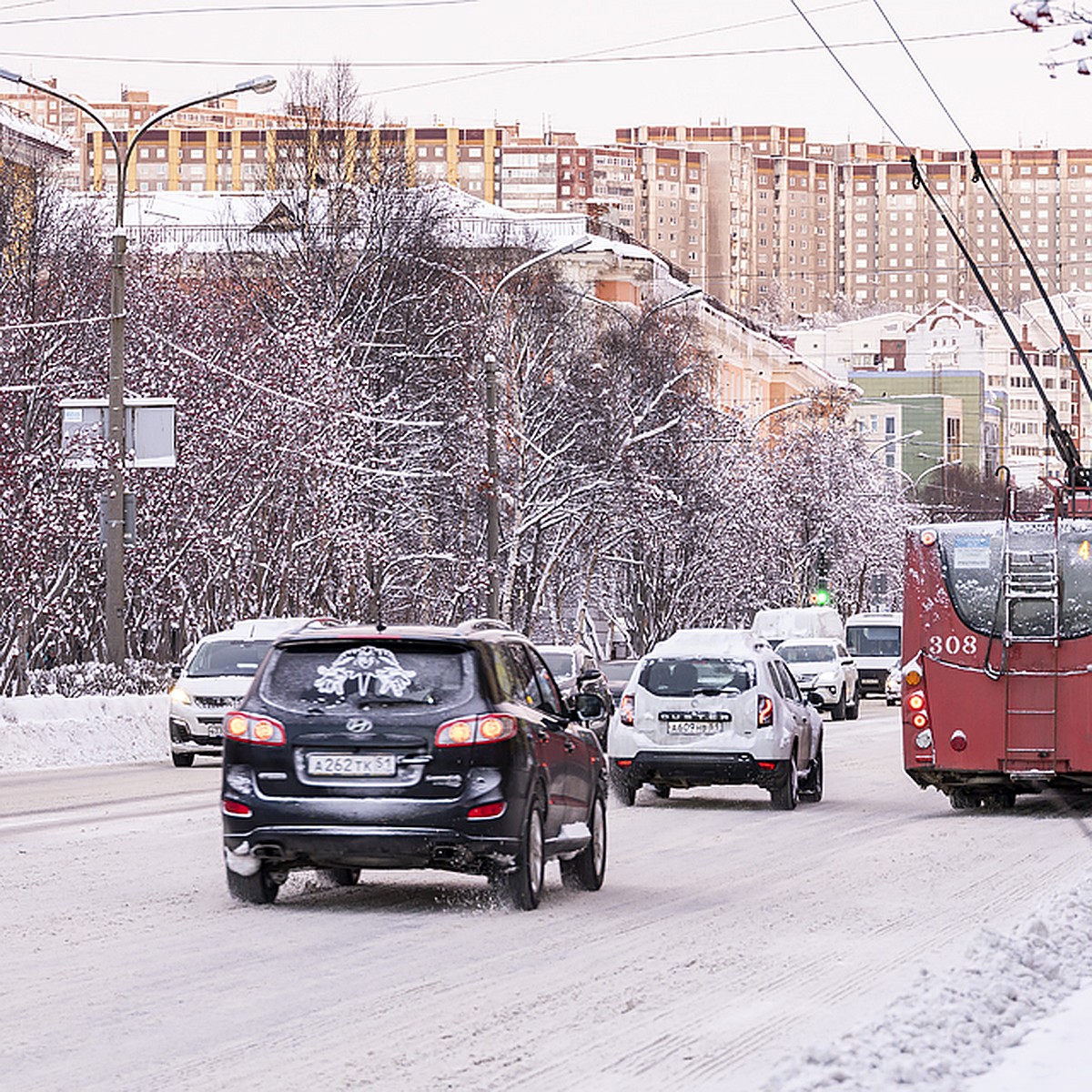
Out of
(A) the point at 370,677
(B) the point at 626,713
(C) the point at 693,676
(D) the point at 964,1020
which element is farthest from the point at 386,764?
(C) the point at 693,676

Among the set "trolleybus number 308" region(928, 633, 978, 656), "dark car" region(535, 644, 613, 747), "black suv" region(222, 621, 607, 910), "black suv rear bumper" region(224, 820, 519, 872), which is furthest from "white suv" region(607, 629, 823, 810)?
"dark car" region(535, 644, 613, 747)

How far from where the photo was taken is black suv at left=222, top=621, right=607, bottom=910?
43.2 feet

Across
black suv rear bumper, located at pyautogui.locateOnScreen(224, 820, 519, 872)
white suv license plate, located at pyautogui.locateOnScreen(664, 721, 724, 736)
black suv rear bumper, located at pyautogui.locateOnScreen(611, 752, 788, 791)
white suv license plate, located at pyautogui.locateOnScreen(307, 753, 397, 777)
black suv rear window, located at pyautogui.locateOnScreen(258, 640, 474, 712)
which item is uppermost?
black suv rear window, located at pyautogui.locateOnScreen(258, 640, 474, 712)

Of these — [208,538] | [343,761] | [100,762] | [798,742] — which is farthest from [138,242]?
[343,761]

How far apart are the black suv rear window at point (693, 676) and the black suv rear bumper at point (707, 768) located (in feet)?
1.99

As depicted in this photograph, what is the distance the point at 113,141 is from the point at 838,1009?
90.4 feet

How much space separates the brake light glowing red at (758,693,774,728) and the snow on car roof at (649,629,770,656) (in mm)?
686

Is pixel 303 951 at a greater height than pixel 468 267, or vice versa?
pixel 468 267

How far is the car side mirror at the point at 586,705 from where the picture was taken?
15016 mm

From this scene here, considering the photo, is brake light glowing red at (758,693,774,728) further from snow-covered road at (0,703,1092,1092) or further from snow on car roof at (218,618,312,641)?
snow on car roof at (218,618,312,641)

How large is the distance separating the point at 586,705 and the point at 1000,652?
7.87m

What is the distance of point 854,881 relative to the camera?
15.8 m

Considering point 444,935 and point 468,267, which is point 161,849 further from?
point 468,267

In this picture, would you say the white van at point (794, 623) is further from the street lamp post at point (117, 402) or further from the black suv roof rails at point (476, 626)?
the black suv roof rails at point (476, 626)
